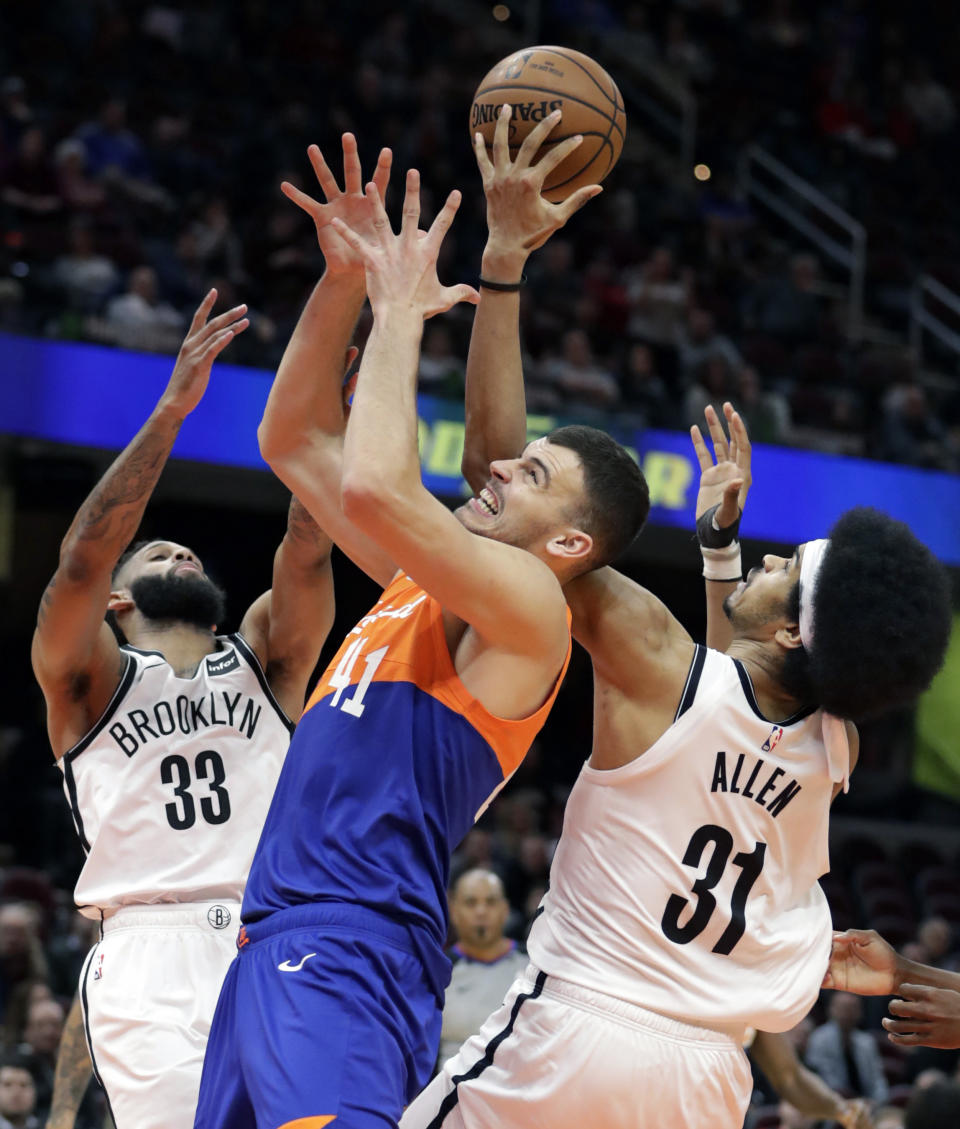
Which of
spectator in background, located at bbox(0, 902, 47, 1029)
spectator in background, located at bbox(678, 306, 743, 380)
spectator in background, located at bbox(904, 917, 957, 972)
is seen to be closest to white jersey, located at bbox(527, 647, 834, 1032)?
spectator in background, located at bbox(0, 902, 47, 1029)

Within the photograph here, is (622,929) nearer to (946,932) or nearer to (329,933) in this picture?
(329,933)

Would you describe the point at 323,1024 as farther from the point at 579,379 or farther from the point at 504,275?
the point at 579,379

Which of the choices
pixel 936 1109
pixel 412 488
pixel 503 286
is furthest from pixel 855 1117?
pixel 412 488

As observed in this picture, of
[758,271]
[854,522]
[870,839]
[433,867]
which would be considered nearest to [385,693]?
[433,867]

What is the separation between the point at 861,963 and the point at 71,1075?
99.9 inches

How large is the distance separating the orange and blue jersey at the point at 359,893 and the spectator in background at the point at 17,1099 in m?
4.38

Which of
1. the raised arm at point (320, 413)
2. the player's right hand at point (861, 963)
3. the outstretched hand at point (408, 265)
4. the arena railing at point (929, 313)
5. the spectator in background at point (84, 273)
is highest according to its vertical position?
the arena railing at point (929, 313)

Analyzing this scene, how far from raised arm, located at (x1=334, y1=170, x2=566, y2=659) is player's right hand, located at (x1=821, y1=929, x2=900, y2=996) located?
1224mm

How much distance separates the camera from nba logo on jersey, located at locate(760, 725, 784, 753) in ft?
11.2

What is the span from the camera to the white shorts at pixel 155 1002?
13.1ft

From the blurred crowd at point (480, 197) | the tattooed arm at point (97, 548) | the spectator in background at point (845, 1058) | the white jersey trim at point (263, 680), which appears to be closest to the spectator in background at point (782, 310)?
the blurred crowd at point (480, 197)

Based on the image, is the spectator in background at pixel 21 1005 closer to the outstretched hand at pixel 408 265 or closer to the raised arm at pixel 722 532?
the raised arm at pixel 722 532

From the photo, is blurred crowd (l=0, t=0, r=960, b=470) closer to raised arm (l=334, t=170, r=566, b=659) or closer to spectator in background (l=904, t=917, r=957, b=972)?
spectator in background (l=904, t=917, r=957, b=972)

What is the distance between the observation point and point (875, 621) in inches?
131
